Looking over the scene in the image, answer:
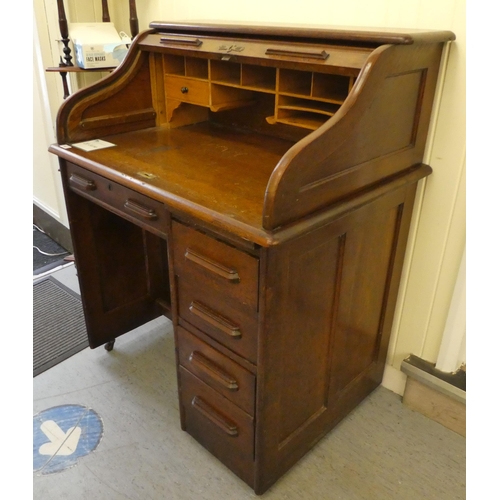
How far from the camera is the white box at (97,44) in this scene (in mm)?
1851

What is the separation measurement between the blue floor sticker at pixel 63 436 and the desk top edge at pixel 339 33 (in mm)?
1352

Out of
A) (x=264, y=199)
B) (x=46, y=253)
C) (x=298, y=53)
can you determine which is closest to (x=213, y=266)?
(x=264, y=199)

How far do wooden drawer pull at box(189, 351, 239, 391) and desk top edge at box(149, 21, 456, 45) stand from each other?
899mm

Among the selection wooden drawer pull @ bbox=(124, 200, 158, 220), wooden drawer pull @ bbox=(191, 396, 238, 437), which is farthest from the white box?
wooden drawer pull @ bbox=(191, 396, 238, 437)

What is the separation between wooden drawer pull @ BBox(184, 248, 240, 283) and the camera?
1103mm

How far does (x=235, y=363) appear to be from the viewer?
4.04ft

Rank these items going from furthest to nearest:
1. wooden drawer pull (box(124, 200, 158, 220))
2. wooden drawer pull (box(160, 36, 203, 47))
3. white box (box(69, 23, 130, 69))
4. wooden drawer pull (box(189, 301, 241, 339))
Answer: white box (box(69, 23, 130, 69))
wooden drawer pull (box(160, 36, 203, 47))
wooden drawer pull (box(124, 200, 158, 220))
wooden drawer pull (box(189, 301, 241, 339))

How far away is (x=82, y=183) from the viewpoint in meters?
1.50

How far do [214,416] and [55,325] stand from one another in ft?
3.59

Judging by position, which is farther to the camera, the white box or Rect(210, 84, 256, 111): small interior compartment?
the white box

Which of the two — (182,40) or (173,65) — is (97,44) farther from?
(182,40)

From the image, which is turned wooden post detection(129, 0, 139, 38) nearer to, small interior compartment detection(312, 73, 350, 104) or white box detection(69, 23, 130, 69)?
white box detection(69, 23, 130, 69)

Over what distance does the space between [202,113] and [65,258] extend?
4.49 ft

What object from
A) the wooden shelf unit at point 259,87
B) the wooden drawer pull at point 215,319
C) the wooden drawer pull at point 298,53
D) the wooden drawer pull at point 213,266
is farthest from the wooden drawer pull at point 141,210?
the wooden drawer pull at point 298,53
